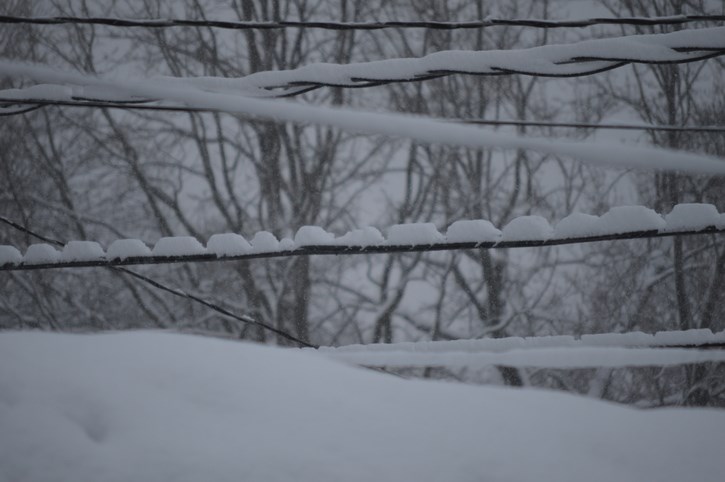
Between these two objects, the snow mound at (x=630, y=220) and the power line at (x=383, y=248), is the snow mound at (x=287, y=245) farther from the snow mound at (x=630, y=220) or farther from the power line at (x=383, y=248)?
the snow mound at (x=630, y=220)

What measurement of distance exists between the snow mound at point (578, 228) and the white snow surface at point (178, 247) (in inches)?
57.1

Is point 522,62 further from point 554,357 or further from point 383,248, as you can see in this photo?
point 554,357

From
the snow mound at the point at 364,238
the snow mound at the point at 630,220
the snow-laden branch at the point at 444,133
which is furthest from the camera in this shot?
the snow mound at the point at 364,238

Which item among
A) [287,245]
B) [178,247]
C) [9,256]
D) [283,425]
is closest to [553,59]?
[287,245]

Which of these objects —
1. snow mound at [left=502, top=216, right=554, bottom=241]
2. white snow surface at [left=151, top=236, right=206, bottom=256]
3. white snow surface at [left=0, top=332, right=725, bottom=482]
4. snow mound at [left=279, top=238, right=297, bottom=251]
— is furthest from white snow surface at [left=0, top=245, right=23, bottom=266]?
snow mound at [left=502, top=216, right=554, bottom=241]

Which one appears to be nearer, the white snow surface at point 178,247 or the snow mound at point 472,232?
the snow mound at point 472,232

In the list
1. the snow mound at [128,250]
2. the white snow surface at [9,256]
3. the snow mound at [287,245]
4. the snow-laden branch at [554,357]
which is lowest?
the snow-laden branch at [554,357]

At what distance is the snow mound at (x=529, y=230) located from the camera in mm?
2373

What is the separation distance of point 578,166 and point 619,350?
14.7 meters

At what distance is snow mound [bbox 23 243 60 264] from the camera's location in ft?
8.85

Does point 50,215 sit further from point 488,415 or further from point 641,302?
point 488,415

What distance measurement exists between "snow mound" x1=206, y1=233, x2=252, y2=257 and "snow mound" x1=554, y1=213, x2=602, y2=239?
1254 mm

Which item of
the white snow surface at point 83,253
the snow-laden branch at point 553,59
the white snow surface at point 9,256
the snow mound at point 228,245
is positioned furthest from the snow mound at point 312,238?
the white snow surface at point 9,256

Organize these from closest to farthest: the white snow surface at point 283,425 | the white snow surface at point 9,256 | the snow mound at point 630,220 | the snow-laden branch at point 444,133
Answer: the white snow surface at point 283,425 < the snow-laden branch at point 444,133 < the snow mound at point 630,220 < the white snow surface at point 9,256
